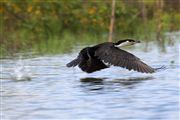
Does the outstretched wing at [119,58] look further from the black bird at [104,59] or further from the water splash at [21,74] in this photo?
the water splash at [21,74]

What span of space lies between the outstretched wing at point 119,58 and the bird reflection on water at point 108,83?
0.23m

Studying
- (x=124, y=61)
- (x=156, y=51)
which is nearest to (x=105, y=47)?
(x=124, y=61)

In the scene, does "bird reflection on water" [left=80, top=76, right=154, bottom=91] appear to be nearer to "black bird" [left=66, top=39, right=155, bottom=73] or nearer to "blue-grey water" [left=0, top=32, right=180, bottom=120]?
"blue-grey water" [left=0, top=32, right=180, bottom=120]

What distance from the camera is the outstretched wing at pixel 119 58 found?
425 inches

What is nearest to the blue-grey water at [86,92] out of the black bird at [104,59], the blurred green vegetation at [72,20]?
the black bird at [104,59]

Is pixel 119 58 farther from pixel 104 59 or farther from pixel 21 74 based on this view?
pixel 21 74

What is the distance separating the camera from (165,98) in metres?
8.65

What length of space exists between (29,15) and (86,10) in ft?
6.66

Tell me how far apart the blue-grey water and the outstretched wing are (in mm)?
227

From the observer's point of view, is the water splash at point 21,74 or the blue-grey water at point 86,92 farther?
the water splash at point 21,74

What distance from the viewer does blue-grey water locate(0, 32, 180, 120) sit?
777 cm

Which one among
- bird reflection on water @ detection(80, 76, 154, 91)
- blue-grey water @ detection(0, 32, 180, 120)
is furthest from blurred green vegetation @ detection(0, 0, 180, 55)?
bird reflection on water @ detection(80, 76, 154, 91)

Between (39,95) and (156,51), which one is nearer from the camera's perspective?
(39,95)

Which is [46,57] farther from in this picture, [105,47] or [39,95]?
[39,95]
